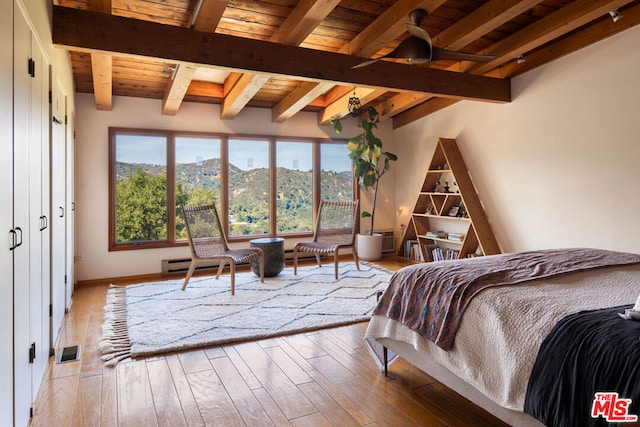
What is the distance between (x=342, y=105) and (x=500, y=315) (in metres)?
4.26

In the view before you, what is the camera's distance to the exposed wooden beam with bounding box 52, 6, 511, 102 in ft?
9.25

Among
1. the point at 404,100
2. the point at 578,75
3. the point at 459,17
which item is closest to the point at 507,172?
the point at 578,75

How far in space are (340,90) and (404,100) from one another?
2.93ft

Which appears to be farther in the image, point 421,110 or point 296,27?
point 421,110

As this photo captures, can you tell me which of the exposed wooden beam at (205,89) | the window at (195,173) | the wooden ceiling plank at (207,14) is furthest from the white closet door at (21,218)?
the window at (195,173)

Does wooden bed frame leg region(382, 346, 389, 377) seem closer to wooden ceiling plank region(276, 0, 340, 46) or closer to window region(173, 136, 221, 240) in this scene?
wooden ceiling plank region(276, 0, 340, 46)

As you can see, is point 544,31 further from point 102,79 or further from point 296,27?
point 102,79

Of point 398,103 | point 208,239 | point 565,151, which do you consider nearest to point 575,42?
point 565,151

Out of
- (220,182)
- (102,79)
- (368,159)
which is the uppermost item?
(102,79)

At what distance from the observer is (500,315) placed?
158 centimetres

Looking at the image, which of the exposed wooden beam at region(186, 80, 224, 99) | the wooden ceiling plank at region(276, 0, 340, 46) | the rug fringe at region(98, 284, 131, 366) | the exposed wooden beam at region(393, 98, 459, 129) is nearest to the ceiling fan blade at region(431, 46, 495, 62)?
the wooden ceiling plank at region(276, 0, 340, 46)

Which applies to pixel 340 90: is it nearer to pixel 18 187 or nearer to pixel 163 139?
pixel 163 139

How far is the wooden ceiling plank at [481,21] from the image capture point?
3.04 meters

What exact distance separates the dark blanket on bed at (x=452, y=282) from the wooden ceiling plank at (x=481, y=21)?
6.36 feet
